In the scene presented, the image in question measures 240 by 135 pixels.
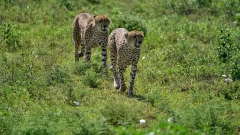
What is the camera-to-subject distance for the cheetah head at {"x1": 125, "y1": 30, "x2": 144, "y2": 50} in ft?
41.0

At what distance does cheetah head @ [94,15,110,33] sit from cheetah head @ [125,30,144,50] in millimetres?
1735

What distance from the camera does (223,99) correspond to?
12.5 m

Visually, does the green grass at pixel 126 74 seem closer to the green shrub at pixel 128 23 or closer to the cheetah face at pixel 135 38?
the green shrub at pixel 128 23

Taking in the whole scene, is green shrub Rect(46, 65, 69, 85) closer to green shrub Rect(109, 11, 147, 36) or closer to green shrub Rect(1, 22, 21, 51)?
green shrub Rect(1, 22, 21, 51)

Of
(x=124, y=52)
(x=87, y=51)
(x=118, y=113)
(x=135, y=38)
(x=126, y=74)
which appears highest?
(x=135, y=38)

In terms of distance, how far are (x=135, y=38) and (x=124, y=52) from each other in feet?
1.77

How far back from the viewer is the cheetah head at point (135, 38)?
12511mm

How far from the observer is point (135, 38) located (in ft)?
41.2

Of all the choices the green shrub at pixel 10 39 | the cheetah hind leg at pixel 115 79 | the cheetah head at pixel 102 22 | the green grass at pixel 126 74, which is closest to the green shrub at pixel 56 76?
the green grass at pixel 126 74

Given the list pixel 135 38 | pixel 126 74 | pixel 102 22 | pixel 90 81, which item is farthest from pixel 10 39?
pixel 135 38

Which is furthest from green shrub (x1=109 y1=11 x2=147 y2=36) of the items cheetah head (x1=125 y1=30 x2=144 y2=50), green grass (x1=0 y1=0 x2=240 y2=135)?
cheetah head (x1=125 y1=30 x2=144 y2=50)

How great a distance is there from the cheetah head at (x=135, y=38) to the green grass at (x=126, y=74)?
1.06 metres

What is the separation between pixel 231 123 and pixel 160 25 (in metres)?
8.11

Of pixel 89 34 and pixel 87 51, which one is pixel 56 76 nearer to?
pixel 87 51
